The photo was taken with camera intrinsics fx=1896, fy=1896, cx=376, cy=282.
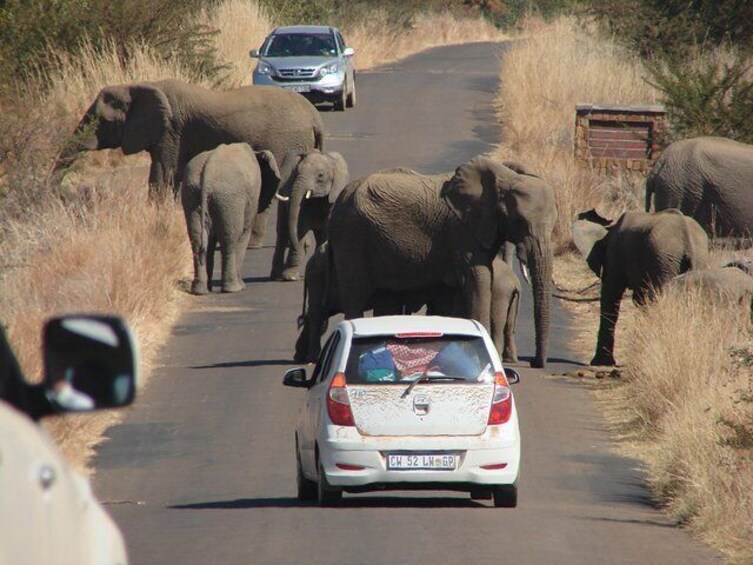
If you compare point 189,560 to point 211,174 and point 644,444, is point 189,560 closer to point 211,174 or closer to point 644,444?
point 644,444

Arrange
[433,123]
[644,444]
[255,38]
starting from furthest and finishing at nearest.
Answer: [255,38] → [433,123] → [644,444]

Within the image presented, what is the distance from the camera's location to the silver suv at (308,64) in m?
40.5

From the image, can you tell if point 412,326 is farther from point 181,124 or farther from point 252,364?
point 181,124

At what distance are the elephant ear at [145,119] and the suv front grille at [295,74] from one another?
11.9 metres

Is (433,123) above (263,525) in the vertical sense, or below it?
below

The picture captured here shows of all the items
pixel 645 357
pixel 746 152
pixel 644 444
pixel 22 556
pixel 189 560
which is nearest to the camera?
pixel 22 556

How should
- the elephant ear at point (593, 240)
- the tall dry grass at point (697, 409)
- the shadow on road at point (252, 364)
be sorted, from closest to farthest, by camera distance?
1. the tall dry grass at point (697, 409)
2. the shadow on road at point (252, 364)
3. the elephant ear at point (593, 240)

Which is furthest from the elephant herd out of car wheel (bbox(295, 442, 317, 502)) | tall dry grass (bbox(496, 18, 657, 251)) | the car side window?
the car side window

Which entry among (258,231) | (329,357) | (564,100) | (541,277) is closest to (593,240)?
(541,277)

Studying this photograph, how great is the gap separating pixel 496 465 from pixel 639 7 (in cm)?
3786

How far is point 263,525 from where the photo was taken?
1158 centimetres

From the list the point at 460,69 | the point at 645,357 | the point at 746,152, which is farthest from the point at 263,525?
Answer: the point at 460,69

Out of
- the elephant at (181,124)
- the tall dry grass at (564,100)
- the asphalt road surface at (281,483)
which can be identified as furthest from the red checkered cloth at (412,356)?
the elephant at (181,124)

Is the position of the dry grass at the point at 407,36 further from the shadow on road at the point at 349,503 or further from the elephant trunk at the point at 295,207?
the shadow on road at the point at 349,503
